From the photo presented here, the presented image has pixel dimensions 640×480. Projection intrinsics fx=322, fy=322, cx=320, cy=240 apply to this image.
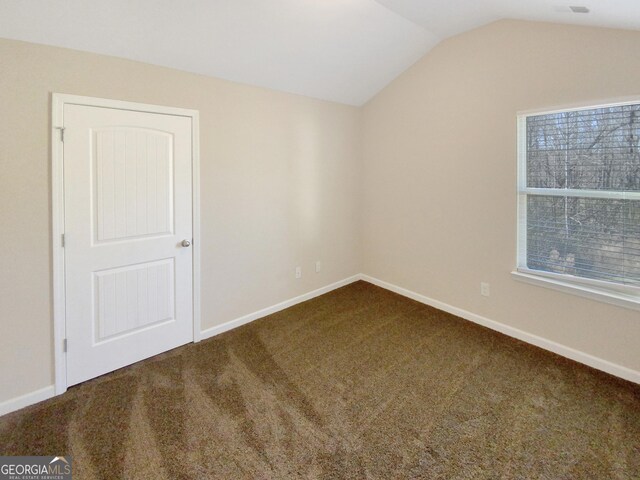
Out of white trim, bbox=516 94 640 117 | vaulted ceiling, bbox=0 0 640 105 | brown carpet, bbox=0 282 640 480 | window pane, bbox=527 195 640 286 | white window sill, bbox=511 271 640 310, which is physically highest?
vaulted ceiling, bbox=0 0 640 105

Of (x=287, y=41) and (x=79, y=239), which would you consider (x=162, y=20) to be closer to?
(x=287, y=41)

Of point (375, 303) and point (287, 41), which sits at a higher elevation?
point (287, 41)

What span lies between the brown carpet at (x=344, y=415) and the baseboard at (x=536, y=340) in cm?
9

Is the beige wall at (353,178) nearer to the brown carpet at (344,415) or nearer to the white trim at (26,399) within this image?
the white trim at (26,399)

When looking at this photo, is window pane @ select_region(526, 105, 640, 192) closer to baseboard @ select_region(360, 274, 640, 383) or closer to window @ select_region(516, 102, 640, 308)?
window @ select_region(516, 102, 640, 308)

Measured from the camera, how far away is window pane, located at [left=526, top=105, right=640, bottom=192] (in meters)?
2.22

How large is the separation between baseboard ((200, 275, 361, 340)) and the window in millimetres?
2050

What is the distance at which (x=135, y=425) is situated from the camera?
186 cm

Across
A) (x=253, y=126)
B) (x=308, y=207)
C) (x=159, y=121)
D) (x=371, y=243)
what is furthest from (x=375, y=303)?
(x=159, y=121)

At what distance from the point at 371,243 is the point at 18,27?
364cm

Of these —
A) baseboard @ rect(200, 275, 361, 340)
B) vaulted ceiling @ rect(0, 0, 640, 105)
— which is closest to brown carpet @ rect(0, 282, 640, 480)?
baseboard @ rect(200, 275, 361, 340)

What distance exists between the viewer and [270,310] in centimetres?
339

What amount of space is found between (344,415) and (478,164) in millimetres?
2468

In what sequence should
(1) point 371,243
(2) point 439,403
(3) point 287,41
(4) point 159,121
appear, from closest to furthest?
(2) point 439,403
(4) point 159,121
(3) point 287,41
(1) point 371,243
